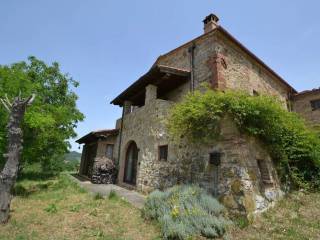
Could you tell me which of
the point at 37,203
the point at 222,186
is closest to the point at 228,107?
the point at 222,186

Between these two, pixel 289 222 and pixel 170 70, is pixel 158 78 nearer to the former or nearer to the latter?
pixel 170 70

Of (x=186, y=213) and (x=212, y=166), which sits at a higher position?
(x=212, y=166)

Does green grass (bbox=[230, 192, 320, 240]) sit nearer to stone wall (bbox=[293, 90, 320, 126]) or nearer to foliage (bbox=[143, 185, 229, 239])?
foliage (bbox=[143, 185, 229, 239])

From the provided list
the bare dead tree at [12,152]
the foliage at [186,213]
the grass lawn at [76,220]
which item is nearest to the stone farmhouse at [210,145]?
the foliage at [186,213]

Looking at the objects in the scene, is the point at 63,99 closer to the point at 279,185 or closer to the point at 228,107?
the point at 228,107

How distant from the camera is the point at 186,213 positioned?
17.2 feet

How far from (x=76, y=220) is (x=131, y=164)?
6.36 metres

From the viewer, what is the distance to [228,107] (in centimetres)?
654

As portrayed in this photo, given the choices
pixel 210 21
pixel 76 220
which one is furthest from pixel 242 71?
pixel 76 220

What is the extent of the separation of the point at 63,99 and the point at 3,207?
11.1 meters

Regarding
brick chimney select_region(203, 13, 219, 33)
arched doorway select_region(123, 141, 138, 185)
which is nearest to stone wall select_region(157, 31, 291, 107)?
brick chimney select_region(203, 13, 219, 33)

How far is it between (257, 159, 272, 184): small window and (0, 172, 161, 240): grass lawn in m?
3.91

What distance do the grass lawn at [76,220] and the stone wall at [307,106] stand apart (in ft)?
43.9

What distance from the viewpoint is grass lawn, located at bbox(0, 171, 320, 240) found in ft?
16.1
